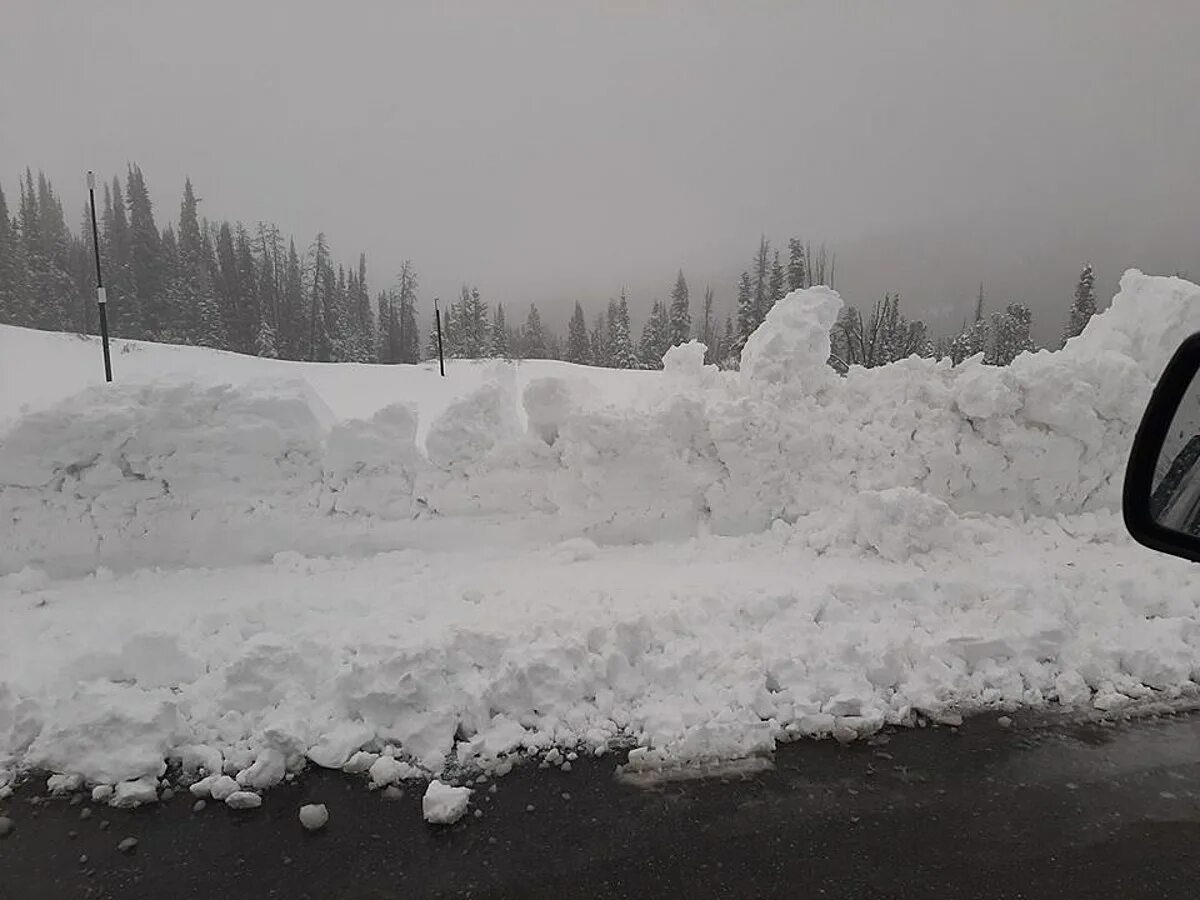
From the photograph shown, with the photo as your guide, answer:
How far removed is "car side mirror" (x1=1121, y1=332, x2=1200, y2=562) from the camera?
2.03 m

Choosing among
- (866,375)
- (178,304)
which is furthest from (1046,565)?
(178,304)

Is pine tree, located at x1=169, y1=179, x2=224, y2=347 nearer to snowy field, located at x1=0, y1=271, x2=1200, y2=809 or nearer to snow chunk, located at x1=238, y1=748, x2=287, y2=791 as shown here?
snowy field, located at x1=0, y1=271, x2=1200, y2=809

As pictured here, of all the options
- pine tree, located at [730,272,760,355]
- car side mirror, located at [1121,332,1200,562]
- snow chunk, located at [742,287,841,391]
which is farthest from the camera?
pine tree, located at [730,272,760,355]

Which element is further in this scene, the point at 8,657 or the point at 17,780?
the point at 8,657

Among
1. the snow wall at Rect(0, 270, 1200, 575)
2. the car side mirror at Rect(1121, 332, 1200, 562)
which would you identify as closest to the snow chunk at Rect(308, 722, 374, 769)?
the snow wall at Rect(0, 270, 1200, 575)

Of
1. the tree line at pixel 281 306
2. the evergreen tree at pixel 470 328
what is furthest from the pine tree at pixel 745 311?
the evergreen tree at pixel 470 328

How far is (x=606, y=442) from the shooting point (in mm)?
7480

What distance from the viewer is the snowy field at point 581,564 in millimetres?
4277

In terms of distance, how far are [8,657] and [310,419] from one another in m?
3.27

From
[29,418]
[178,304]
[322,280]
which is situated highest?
[322,280]

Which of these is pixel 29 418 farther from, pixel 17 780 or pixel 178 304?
pixel 178 304

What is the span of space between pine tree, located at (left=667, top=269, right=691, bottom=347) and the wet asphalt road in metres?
50.7

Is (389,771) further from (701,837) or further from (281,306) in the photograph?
(281,306)

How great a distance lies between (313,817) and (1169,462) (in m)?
3.85
